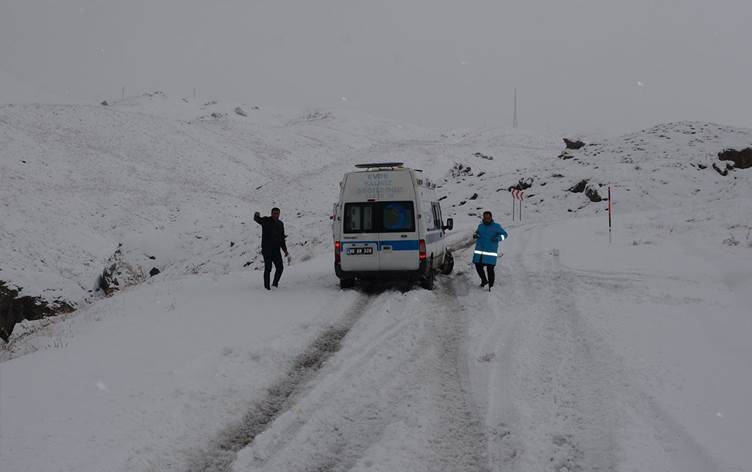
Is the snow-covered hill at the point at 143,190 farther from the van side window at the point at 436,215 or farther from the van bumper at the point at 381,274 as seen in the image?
the van bumper at the point at 381,274

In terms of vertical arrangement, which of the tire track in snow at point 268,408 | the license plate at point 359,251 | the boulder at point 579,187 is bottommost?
the tire track in snow at point 268,408

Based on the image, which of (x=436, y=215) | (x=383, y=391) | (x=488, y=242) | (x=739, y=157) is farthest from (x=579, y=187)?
(x=383, y=391)

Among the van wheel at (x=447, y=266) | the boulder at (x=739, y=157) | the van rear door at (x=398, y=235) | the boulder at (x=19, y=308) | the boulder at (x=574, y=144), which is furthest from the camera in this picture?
the boulder at (x=574, y=144)

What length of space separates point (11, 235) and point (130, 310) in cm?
2115

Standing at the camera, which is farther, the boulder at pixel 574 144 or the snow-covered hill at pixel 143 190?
the boulder at pixel 574 144

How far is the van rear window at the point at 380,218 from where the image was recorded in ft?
38.0

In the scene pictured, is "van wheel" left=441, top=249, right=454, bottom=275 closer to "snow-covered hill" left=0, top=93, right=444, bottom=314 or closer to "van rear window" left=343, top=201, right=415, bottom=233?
"van rear window" left=343, top=201, right=415, bottom=233

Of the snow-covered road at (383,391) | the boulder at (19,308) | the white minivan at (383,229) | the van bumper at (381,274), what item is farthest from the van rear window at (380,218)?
the boulder at (19,308)

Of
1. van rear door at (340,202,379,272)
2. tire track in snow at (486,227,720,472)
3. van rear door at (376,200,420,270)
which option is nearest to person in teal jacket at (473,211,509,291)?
van rear door at (376,200,420,270)

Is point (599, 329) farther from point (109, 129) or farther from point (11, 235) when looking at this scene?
point (109, 129)

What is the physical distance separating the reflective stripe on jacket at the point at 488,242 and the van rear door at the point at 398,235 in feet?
4.50

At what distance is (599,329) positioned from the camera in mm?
7609

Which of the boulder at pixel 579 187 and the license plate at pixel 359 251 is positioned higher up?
the boulder at pixel 579 187

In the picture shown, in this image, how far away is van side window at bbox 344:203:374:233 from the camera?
11.7m
